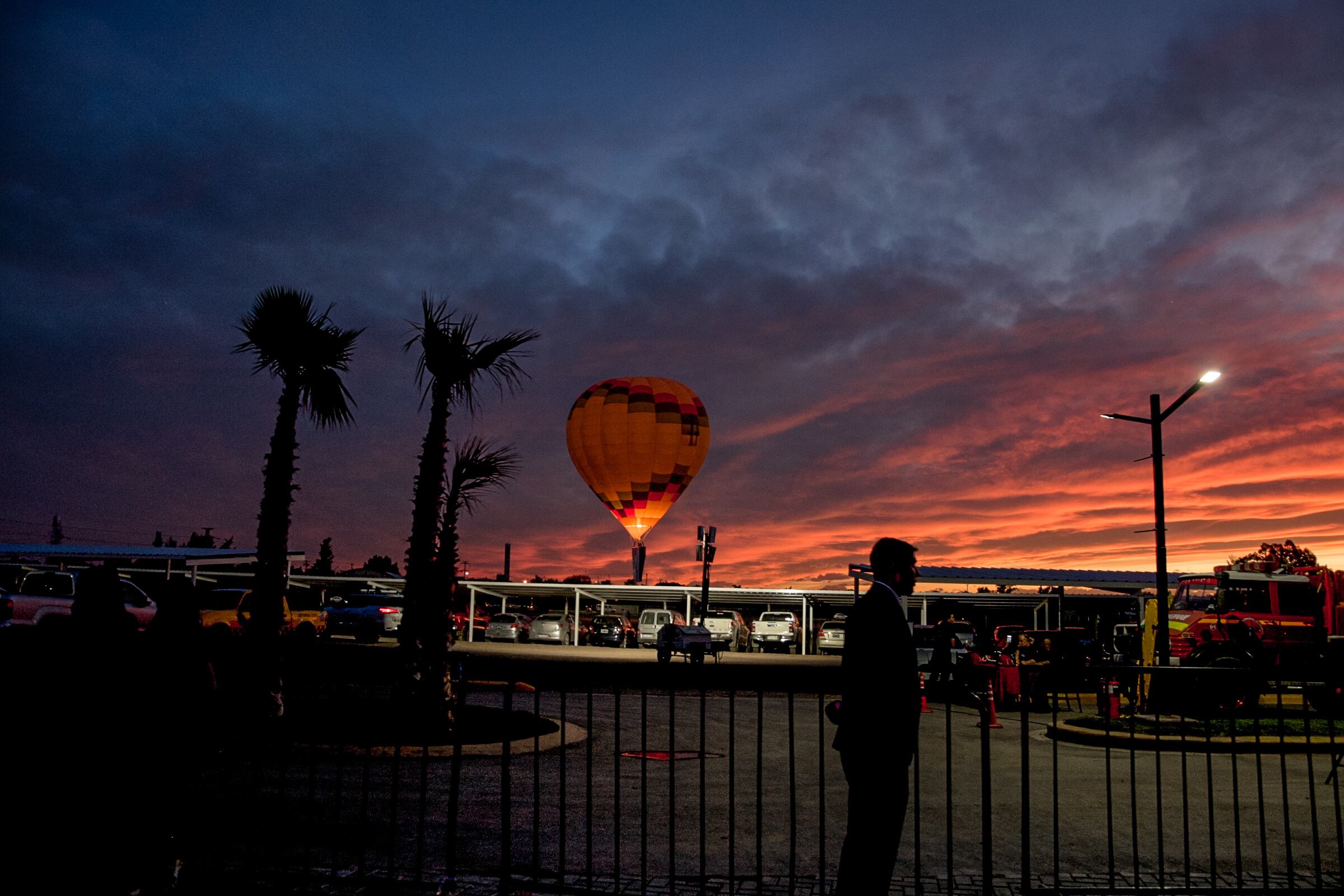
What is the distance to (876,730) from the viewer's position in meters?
5.27

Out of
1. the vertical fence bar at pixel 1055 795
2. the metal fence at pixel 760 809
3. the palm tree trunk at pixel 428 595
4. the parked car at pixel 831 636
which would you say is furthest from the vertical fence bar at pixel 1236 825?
the parked car at pixel 831 636

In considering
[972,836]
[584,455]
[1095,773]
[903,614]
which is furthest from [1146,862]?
[584,455]

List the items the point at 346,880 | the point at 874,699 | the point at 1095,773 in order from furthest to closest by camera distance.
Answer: the point at 1095,773 < the point at 346,880 < the point at 874,699

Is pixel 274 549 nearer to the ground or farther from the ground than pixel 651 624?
farther from the ground

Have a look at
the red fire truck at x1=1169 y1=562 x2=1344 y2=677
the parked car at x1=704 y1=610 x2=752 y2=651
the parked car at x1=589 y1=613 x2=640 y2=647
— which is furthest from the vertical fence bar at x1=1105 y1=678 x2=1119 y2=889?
the parked car at x1=589 y1=613 x2=640 y2=647

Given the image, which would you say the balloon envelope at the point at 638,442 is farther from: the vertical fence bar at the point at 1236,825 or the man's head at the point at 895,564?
the man's head at the point at 895,564

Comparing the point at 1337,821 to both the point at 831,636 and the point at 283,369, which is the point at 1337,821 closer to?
the point at 283,369

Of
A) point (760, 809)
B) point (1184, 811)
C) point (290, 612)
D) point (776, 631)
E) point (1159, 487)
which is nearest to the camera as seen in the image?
point (1184, 811)

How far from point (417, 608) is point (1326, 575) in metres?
21.5

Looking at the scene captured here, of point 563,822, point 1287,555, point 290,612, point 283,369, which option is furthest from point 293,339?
point 1287,555

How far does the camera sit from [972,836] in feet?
27.7

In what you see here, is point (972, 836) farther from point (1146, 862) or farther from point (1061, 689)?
point (1061, 689)

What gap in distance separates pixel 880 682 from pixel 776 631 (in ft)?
153

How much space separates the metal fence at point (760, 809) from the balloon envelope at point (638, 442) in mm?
25761
